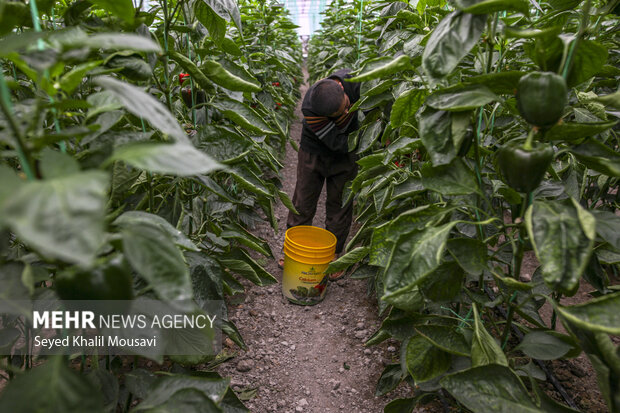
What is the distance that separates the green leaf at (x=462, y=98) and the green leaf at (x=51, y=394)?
2.44ft

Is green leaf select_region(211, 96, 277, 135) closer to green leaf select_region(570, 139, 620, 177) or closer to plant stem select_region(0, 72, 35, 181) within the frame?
plant stem select_region(0, 72, 35, 181)

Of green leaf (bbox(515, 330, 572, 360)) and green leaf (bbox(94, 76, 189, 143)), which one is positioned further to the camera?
green leaf (bbox(515, 330, 572, 360))

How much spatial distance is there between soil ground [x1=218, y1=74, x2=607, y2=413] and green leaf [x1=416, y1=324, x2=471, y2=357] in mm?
726

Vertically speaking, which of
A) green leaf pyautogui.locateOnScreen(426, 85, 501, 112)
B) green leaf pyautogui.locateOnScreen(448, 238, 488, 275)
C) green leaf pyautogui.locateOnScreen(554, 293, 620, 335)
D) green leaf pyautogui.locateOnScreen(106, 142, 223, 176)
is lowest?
green leaf pyautogui.locateOnScreen(448, 238, 488, 275)

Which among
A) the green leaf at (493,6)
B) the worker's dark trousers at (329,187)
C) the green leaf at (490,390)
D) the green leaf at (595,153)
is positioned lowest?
the worker's dark trousers at (329,187)

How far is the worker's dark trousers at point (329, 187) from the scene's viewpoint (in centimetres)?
282

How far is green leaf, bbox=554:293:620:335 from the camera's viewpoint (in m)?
0.65

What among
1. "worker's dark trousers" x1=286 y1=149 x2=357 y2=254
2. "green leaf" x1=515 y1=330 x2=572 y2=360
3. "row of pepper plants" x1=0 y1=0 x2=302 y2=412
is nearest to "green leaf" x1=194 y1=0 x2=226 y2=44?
"row of pepper plants" x1=0 y1=0 x2=302 y2=412

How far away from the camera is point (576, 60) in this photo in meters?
0.79

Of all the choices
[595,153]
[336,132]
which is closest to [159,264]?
[595,153]

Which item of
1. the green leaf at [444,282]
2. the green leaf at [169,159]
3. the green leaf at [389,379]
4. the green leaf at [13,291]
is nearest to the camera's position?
the green leaf at [169,159]

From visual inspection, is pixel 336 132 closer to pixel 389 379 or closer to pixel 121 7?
pixel 389 379

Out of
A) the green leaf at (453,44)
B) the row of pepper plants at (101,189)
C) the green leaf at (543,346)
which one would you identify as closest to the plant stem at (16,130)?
the row of pepper plants at (101,189)

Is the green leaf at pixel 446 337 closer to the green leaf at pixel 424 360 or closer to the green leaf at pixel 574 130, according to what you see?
the green leaf at pixel 424 360
